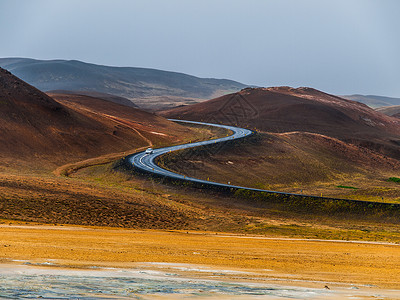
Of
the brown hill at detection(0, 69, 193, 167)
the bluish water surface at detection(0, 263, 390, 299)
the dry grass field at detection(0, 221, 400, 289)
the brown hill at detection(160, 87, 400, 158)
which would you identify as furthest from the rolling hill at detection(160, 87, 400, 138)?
the bluish water surface at detection(0, 263, 390, 299)

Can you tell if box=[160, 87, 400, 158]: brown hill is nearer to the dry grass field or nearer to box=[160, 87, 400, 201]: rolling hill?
box=[160, 87, 400, 201]: rolling hill

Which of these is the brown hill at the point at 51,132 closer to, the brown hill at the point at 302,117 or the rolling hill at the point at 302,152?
the rolling hill at the point at 302,152

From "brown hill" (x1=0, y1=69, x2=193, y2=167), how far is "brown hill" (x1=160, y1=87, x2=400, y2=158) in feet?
168

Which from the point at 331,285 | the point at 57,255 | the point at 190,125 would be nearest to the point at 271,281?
the point at 331,285

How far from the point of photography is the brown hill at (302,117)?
146375 millimetres

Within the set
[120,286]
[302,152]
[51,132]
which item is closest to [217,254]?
[120,286]

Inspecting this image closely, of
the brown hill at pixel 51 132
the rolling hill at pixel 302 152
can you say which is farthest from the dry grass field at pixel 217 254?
the brown hill at pixel 51 132

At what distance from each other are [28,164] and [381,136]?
11122cm

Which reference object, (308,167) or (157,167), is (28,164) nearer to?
(157,167)

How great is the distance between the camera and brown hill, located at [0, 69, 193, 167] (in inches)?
3230

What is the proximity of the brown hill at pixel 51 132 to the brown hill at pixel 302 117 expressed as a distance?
5108cm

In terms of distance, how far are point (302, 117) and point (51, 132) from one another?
97111mm

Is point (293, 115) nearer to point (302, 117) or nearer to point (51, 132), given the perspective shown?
point (302, 117)

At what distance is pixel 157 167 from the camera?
224ft
